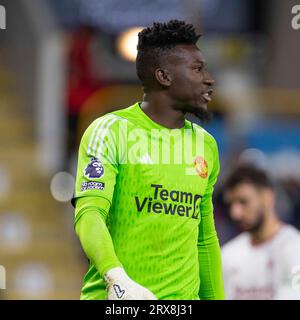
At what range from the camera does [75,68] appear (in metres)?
15.3

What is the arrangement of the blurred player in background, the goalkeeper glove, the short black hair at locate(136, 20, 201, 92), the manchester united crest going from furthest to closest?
the blurred player in background
the manchester united crest
the short black hair at locate(136, 20, 201, 92)
the goalkeeper glove

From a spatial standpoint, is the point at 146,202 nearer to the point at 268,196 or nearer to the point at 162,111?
the point at 162,111

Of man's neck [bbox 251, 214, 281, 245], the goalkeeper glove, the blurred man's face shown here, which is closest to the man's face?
the goalkeeper glove

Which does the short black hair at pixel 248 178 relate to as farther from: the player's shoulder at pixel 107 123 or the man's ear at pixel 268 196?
the player's shoulder at pixel 107 123

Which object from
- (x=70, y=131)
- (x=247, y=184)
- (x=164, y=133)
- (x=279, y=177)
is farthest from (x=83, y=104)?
(x=164, y=133)

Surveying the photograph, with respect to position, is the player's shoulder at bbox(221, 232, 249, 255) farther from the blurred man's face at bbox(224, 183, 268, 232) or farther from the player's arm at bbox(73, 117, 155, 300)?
the player's arm at bbox(73, 117, 155, 300)

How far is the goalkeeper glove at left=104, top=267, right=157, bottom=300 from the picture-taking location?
5367 mm

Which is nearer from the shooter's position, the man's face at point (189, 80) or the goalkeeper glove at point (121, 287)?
the goalkeeper glove at point (121, 287)

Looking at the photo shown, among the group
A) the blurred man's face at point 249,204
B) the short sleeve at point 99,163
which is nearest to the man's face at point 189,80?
the short sleeve at point 99,163

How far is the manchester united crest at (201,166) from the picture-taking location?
605 centimetres

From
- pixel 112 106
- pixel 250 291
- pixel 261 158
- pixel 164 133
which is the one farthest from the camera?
pixel 112 106

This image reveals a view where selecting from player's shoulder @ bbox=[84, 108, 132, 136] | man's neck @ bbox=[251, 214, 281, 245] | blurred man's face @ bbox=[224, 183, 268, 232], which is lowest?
player's shoulder @ bbox=[84, 108, 132, 136]

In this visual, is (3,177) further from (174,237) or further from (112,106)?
(174,237)

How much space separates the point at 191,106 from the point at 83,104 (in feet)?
30.1
